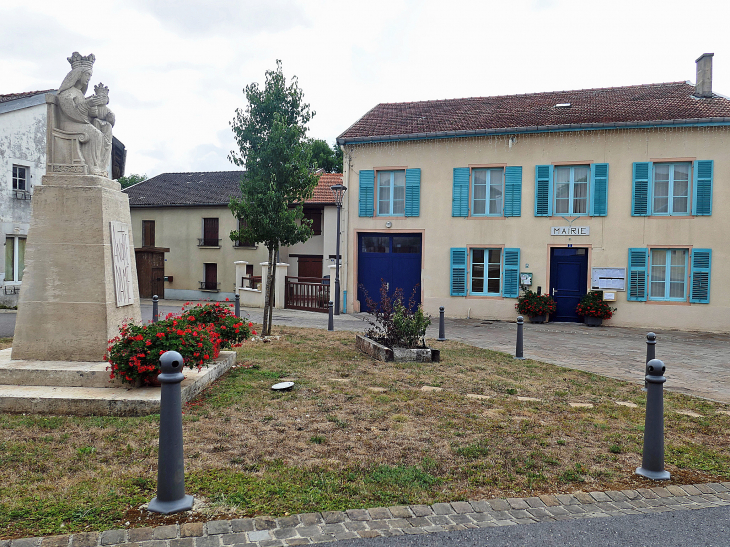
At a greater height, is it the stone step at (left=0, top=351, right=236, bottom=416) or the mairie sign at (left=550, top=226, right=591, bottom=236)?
the mairie sign at (left=550, top=226, right=591, bottom=236)

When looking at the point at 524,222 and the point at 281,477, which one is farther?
the point at 524,222

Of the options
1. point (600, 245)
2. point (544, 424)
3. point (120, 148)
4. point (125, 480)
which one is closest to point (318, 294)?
point (600, 245)

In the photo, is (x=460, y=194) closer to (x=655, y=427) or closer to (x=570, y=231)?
(x=570, y=231)

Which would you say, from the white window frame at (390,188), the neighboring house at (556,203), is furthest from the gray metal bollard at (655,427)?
the white window frame at (390,188)

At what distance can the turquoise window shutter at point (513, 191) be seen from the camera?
16.9 m

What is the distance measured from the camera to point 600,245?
16.3 meters

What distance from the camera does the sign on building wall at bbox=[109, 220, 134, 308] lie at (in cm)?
640

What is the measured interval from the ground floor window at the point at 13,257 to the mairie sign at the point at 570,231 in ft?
60.1

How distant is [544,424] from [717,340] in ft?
36.5

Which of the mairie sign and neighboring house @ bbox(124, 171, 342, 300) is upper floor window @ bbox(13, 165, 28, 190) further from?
the mairie sign

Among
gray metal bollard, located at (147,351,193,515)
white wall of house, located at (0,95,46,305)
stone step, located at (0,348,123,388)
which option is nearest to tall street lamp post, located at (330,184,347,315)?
white wall of house, located at (0,95,46,305)

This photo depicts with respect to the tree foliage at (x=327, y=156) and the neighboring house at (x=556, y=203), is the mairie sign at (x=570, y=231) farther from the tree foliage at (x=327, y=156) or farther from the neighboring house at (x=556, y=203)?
the tree foliage at (x=327, y=156)

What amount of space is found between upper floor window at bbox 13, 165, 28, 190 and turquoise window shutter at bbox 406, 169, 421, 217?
13897 millimetres

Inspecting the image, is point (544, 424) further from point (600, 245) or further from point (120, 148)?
point (120, 148)
